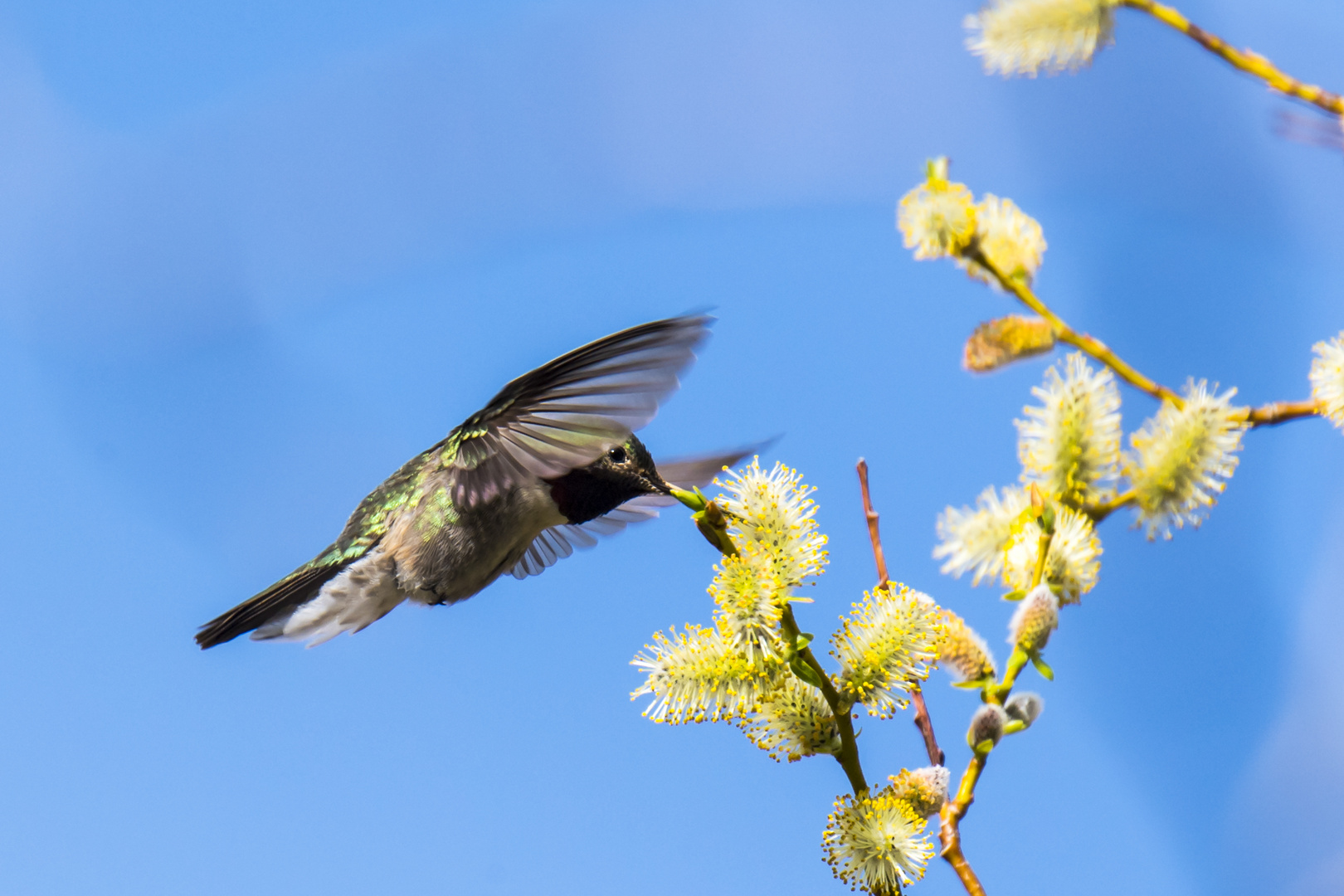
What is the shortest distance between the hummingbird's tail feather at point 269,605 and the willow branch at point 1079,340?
5.49 feet

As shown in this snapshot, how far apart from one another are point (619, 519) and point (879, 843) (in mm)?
1464

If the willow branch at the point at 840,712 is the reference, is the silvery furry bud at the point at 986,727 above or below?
→ below

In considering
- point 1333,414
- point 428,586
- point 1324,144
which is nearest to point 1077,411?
point 1333,414

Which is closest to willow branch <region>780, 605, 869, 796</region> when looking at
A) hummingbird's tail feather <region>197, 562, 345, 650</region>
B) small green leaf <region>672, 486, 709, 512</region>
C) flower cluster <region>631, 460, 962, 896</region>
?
flower cluster <region>631, 460, 962, 896</region>

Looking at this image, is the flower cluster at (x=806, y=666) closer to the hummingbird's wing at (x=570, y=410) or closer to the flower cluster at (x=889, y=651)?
the flower cluster at (x=889, y=651)

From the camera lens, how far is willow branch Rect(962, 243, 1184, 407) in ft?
3.75

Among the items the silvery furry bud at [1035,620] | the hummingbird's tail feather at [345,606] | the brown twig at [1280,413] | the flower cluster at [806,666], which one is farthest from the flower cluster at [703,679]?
the hummingbird's tail feather at [345,606]

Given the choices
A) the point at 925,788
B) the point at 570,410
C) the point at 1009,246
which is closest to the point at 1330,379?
the point at 1009,246

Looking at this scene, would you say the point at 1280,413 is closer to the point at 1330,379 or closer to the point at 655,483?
the point at 1330,379

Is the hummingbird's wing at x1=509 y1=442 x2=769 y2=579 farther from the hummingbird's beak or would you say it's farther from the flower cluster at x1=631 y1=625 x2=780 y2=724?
the flower cluster at x1=631 y1=625 x2=780 y2=724

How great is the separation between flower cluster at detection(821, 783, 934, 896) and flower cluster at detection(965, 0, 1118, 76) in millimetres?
868

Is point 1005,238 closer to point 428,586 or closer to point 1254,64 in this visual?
point 1254,64

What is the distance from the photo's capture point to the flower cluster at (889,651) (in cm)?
138

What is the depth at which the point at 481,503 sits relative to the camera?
7.44 ft
